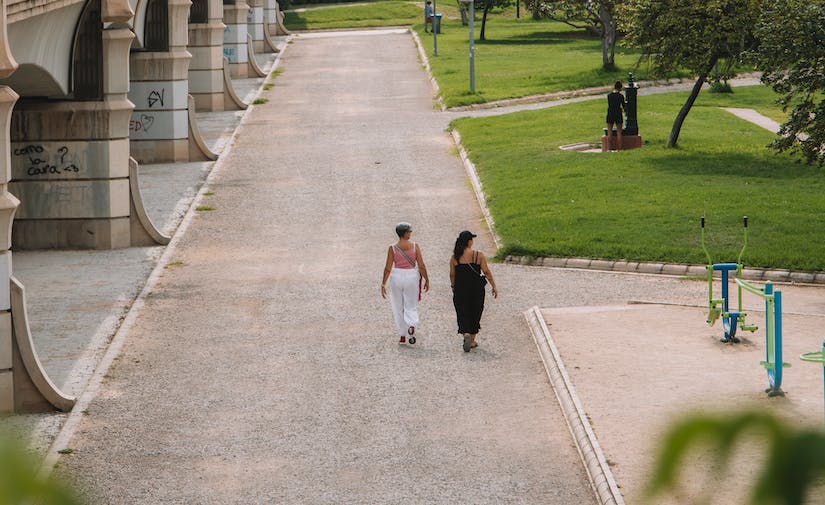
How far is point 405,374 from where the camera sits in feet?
51.9

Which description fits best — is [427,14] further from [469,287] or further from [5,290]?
[5,290]

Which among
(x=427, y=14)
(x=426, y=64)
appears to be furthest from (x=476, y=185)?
(x=427, y=14)

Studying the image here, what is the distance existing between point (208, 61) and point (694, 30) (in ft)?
62.0

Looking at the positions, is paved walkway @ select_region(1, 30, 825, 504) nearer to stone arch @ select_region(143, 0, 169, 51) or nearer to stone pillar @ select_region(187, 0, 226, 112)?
stone arch @ select_region(143, 0, 169, 51)

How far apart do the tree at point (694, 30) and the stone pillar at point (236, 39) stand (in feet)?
78.8

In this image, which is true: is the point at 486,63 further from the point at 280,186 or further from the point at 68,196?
the point at 68,196

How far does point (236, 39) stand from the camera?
2058 inches

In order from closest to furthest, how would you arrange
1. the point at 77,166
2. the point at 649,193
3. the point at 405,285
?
the point at 405,285
the point at 77,166
the point at 649,193

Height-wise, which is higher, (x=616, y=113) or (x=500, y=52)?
(x=500, y=52)

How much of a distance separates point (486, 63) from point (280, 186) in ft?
91.0

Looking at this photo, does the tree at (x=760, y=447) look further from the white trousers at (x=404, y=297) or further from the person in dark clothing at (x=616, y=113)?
the person in dark clothing at (x=616, y=113)

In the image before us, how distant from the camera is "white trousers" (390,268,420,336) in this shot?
16.9m

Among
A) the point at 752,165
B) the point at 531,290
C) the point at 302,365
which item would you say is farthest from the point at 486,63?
the point at 302,365

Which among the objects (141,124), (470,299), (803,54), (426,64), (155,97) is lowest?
(470,299)
